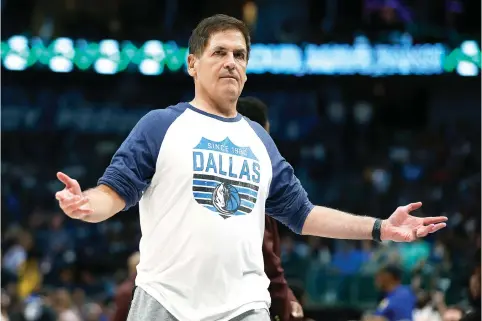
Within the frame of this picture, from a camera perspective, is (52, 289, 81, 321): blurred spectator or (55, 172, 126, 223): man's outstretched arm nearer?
(55, 172, 126, 223): man's outstretched arm

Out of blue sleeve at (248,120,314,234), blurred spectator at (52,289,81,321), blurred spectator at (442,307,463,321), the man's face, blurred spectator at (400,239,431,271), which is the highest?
the man's face

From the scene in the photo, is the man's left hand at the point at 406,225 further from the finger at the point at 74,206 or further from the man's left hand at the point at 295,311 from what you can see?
the finger at the point at 74,206

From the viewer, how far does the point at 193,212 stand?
149 inches

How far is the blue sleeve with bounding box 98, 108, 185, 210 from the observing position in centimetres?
376

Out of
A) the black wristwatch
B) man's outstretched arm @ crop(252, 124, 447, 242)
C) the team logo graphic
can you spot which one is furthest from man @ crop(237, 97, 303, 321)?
the team logo graphic

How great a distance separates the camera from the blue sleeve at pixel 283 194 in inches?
167

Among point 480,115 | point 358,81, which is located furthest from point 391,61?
point 480,115

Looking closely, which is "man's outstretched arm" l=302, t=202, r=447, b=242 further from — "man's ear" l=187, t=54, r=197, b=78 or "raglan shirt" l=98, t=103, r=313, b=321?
"man's ear" l=187, t=54, r=197, b=78

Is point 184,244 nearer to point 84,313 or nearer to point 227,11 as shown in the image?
point 84,313

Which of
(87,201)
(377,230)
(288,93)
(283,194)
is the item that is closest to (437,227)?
(377,230)

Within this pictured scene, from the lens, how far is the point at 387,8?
20.3m

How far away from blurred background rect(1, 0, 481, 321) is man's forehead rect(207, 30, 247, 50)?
44.9ft

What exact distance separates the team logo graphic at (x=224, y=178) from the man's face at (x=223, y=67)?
0.70 feet

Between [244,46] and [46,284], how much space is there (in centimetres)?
1298
